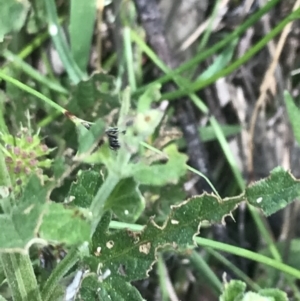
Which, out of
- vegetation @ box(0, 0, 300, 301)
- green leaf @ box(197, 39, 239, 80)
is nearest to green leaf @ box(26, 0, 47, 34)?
vegetation @ box(0, 0, 300, 301)

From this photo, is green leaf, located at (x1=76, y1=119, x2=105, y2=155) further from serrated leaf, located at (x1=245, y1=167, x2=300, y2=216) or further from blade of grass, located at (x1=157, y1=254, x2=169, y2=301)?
blade of grass, located at (x1=157, y1=254, x2=169, y2=301)

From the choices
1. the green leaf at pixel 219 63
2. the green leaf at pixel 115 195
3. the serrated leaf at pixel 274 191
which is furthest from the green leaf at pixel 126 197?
the green leaf at pixel 219 63

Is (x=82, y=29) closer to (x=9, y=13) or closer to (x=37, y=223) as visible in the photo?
(x=9, y=13)

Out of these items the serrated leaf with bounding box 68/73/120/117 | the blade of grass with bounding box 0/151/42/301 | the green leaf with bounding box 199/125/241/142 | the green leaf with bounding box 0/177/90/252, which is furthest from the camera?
the green leaf with bounding box 199/125/241/142

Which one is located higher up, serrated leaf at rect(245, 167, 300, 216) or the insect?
the insect

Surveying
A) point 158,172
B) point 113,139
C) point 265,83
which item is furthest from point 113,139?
point 265,83

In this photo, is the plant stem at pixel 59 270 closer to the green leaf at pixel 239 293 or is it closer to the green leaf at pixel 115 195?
the green leaf at pixel 115 195
